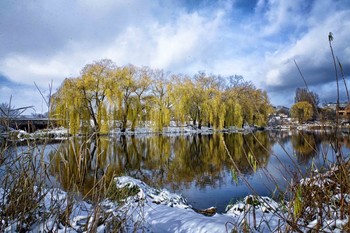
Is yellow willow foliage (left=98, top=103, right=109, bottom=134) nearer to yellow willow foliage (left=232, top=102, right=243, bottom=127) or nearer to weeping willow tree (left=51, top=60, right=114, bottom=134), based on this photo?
weeping willow tree (left=51, top=60, right=114, bottom=134)

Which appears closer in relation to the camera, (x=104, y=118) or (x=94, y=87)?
(x=104, y=118)

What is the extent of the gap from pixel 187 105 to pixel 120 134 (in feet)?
29.4

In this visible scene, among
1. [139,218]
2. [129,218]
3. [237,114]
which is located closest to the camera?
[129,218]

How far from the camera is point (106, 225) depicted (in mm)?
2141

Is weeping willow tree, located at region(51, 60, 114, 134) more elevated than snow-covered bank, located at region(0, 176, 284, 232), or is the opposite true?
weeping willow tree, located at region(51, 60, 114, 134)

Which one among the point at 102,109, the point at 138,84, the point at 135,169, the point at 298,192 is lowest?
the point at 135,169

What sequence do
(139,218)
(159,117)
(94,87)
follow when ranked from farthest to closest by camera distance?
(159,117) < (94,87) < (139,218)

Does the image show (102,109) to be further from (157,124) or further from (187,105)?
(187,105)

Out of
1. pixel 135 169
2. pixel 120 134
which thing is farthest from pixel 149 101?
pixel 135 169

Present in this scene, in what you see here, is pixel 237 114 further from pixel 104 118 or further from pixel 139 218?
pixel 139 218

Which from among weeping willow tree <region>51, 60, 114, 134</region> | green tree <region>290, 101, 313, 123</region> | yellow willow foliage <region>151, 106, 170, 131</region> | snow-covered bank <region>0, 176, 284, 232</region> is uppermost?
weeping willow tree <region>51, 60, 114, 134</region>

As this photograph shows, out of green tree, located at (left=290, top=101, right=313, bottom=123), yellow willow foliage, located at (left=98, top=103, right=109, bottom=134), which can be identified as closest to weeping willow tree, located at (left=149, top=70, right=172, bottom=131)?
yellow willow foliage, located at (left=98, top=103, right=109, bottom=134)

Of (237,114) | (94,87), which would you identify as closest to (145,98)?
(94,87)

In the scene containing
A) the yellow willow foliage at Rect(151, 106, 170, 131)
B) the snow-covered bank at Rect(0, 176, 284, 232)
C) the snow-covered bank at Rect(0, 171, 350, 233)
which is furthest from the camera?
the yellow willow foliage at Rect(151, 106, 170, 131)
